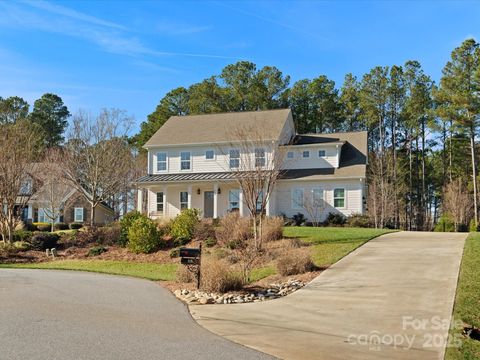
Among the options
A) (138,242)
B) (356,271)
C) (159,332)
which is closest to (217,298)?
(159,332)

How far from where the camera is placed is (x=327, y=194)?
31000 mm

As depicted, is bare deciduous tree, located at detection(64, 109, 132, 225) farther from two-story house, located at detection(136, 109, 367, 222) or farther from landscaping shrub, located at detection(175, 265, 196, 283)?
landscaping shrub, located at detection(175, 265, 196, 283)

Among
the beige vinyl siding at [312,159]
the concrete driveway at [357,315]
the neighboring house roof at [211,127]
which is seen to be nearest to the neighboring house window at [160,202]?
the neighboring house roof at [211,127]

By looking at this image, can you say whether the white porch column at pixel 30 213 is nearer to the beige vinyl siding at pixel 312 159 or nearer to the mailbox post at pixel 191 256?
the beige vinyl siding at pixel 312 159

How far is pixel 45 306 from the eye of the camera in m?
9.99

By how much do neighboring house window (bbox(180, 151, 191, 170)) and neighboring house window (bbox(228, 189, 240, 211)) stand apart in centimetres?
366

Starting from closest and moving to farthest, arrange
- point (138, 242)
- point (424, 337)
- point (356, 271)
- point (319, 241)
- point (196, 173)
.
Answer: point (424, 337) → point (356, 271) → point (319, 241) → point (138, 242) → point (196, 173)

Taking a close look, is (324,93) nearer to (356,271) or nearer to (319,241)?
(319,241)

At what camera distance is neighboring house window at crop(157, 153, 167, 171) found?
1356 inches

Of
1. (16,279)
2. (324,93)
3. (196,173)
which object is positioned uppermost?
(324,93)

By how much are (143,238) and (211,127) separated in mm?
14311

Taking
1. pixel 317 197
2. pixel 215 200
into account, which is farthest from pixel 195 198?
pixel 317 197

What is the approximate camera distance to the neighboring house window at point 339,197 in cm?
3080

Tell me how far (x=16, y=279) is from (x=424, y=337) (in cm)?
1179
